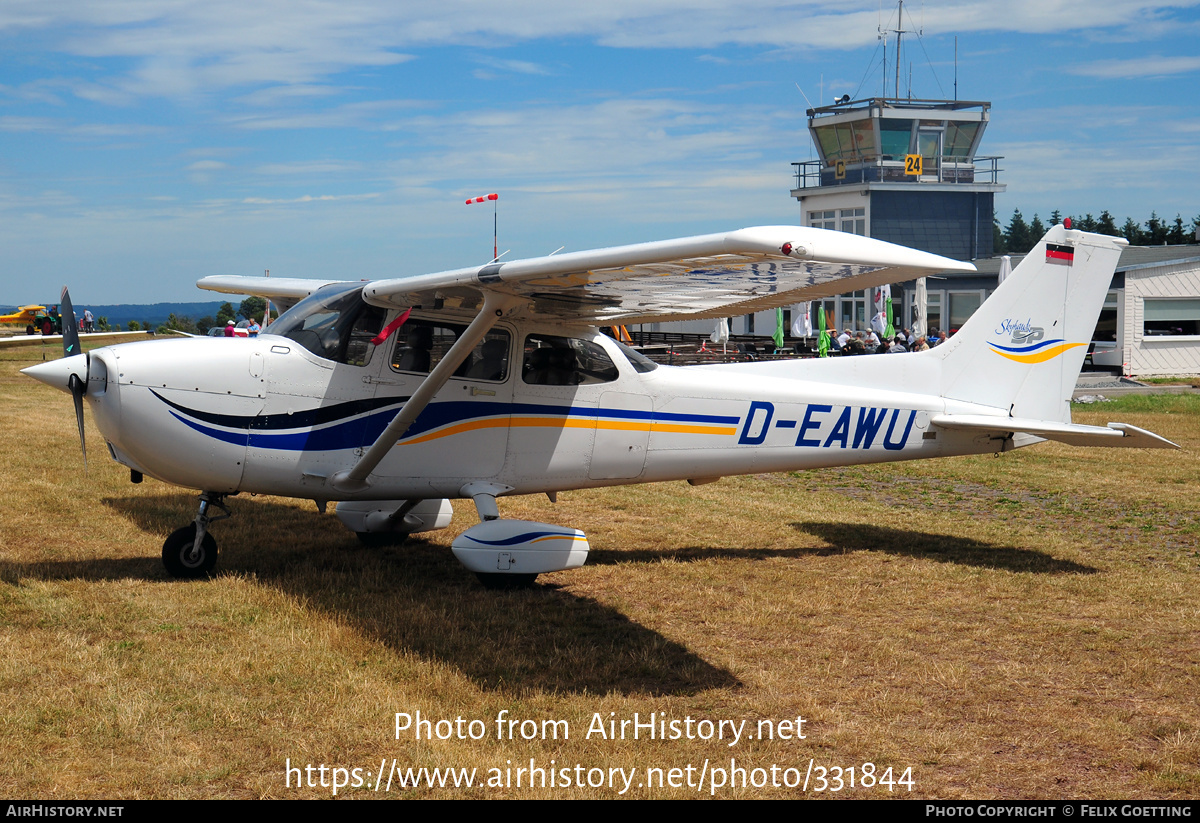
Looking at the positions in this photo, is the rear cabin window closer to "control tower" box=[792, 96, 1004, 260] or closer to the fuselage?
the fuselage

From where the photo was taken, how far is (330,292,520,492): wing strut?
247 inches

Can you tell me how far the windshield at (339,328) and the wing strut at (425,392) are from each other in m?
0.53

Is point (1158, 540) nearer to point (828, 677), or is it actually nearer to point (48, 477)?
point (828, 677)

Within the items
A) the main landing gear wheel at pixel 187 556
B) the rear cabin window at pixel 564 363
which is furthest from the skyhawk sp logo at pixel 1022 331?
the main landing gear wheel at pixel 187 556

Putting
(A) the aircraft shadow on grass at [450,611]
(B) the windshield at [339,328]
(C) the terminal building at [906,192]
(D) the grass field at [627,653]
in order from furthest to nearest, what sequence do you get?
(C) the terminal building at [906,192] < (B) the windshield at [339,328] < (A) the aircraft shadow on grass at [450,611] < (D) the grass field at [627,653]

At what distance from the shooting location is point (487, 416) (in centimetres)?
732

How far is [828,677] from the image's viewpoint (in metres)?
5.36

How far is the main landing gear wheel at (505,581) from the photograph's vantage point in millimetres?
7086

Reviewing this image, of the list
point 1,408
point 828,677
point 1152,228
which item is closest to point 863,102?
point 1,408

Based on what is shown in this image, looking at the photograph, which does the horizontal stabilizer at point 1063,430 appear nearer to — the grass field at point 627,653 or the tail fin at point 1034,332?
the tail fin at point 1034,332

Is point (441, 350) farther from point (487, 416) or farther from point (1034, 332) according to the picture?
point (1034, 332)

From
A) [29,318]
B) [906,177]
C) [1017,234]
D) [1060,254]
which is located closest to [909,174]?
[906,177]

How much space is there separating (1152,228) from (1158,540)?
94293mm

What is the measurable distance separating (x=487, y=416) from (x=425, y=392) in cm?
73
